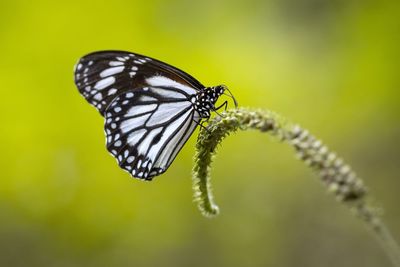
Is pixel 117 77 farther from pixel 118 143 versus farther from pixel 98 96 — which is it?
pixel 118 143

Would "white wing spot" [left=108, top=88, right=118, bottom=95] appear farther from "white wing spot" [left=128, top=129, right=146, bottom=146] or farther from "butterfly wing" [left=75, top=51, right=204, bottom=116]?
"white wing spot" [left=128, top=129, right=146, bottom=146]

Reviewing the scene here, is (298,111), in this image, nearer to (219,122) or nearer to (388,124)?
(388,124)

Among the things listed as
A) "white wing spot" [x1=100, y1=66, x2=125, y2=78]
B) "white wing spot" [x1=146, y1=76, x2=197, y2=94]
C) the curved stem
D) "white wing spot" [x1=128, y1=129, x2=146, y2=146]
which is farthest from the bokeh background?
the curved stem

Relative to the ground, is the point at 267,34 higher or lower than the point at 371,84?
higher

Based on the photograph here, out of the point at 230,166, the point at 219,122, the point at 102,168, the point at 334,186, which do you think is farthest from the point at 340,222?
the point at 334,186

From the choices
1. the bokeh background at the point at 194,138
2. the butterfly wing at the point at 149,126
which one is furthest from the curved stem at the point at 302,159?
the bokeh background at the point at 194,138

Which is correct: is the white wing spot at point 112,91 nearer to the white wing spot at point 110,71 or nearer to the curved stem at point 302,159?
the white wing spot at point 110,71
